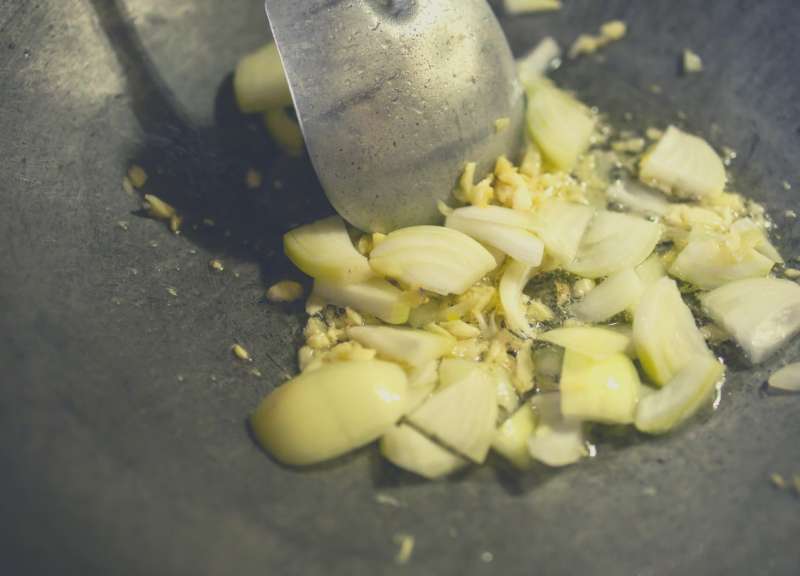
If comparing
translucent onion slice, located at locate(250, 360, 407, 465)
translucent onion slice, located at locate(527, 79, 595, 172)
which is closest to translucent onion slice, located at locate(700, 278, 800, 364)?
translucent onion slice, located at locate(527, 79, 595, 172)

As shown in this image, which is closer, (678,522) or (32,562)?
(32,562)

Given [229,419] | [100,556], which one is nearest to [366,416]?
[229,419]

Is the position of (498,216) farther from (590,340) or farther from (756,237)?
(756,237)

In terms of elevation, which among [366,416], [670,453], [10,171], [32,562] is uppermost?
[10,171]

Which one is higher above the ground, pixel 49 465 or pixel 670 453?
pixel 49 465

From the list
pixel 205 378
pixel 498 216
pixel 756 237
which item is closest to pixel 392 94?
pixel 498 216

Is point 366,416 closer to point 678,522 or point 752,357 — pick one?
point 678,522

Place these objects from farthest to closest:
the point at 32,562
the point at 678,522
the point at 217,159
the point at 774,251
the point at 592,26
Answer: the point at 592,26 < the point at 217,159 < the point at 774,251 < the point at 678,522 < the point at 32,562
